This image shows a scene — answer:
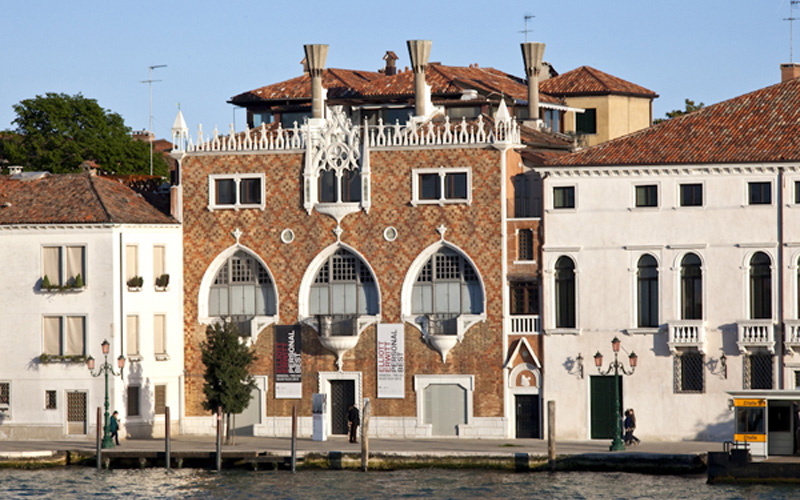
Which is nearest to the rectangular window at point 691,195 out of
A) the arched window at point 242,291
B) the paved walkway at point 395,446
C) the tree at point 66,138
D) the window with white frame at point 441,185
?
the window with white frame at point 441,185

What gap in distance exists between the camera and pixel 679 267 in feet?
172

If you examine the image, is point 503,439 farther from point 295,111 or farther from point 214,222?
point 295,111

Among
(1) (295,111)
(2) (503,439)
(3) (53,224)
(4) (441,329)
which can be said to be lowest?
(2) (503,439)

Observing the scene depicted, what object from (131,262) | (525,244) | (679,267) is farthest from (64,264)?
(679,267)

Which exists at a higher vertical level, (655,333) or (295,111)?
(295,111)

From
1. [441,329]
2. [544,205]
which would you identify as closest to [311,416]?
[441,329]

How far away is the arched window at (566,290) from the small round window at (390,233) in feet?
17.3

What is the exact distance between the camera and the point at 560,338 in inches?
2109

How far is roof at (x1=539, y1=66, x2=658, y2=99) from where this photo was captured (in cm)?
7288

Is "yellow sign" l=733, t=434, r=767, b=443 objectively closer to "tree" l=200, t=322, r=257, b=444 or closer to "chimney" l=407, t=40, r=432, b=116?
"tree" l=200, t=322, r=257, b=444

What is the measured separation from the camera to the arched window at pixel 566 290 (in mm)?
53625

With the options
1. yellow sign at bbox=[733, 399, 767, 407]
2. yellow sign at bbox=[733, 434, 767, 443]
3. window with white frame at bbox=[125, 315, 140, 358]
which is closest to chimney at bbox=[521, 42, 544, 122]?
window with white frame at bbox=[125, 315, 140, 358]

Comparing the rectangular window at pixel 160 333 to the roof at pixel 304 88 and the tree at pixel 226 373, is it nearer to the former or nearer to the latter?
the tree at pixel 226 373

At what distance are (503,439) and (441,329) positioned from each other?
393 centimetres
